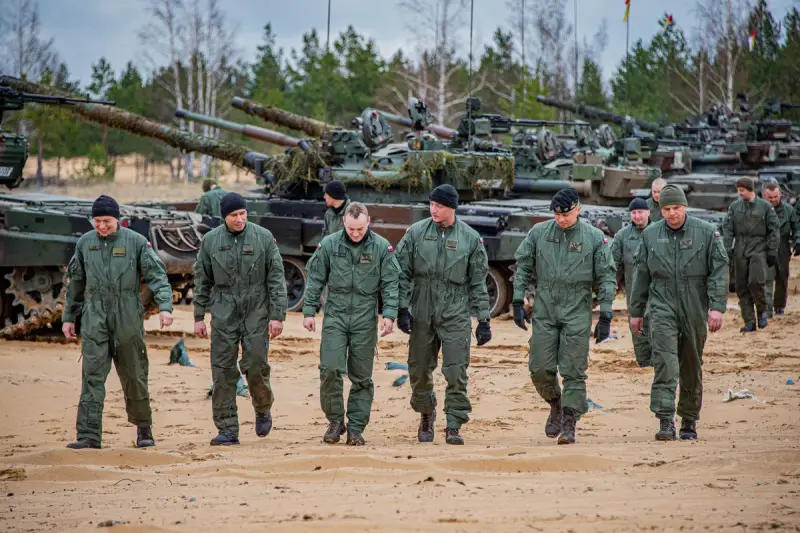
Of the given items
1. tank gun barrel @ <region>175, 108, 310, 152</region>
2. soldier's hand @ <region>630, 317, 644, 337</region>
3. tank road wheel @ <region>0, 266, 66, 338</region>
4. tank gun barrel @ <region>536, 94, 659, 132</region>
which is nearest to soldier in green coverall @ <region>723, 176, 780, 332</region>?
soldier's hand @ <region>630, 317, 644, 337</region>

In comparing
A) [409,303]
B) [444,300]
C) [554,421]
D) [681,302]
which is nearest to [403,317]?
[409,303]

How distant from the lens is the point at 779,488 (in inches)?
253

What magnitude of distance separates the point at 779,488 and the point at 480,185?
11248 millimetres

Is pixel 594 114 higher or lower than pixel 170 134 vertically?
higher

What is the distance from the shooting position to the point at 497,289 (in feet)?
52.4

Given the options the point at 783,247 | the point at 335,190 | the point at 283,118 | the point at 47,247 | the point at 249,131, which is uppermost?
the point at 283,118

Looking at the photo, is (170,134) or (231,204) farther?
(170,134)

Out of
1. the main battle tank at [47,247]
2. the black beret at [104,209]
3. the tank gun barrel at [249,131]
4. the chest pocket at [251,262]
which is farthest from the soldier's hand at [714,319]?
the tank gun barrel at [249,131]

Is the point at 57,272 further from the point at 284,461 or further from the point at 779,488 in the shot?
the point at 779,488

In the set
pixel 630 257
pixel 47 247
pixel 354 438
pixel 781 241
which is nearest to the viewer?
pixel 354 438

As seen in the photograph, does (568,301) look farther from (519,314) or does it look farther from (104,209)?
(104,209)

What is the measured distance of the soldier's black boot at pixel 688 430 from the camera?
335 inches

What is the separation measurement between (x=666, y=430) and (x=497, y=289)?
7553mm

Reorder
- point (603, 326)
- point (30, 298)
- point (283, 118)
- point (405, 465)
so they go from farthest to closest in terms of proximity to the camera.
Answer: point (283, 118), point (30, 298), point (603, 326), point (405, 465)
